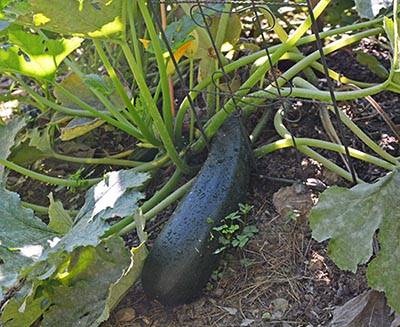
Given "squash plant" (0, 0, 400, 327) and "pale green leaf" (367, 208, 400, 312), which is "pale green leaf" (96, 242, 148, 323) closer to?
"squash plant" (0, 0, 400, 327)

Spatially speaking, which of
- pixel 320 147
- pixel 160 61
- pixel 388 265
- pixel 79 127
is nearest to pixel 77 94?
pixel 79 127

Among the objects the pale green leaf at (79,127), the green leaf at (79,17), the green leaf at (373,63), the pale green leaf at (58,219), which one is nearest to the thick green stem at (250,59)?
the green leaf at (373,63)

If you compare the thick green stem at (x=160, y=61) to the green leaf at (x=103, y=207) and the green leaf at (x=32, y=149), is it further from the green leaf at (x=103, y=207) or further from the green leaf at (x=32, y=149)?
the green leaf at (x=32, y=149)

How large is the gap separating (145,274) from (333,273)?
1.48 feet

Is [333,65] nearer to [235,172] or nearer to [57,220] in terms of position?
[235,172]

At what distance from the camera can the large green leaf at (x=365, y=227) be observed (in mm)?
1306

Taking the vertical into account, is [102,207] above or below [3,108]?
above

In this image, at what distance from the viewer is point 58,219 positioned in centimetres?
160

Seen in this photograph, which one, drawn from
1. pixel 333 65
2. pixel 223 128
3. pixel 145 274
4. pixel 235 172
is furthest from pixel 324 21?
pixel 145 274

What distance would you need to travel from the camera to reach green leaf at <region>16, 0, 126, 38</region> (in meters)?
1.43

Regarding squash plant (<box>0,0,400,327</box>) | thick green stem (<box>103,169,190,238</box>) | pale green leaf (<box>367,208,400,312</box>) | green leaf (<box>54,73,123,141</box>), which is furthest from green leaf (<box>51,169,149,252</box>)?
pale green leaf (<box>367,208,400,312</box>)

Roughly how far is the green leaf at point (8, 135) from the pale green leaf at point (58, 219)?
347 millimetres

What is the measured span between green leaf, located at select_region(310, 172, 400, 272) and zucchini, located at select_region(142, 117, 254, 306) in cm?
33

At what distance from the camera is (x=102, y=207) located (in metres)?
1.43
